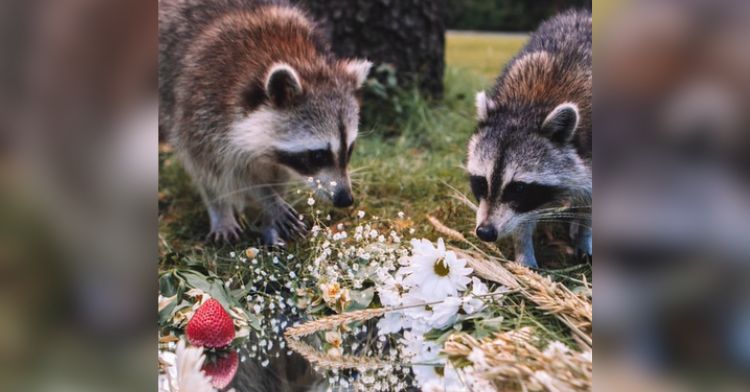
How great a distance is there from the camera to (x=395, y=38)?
3.01 m

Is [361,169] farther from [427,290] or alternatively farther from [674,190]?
[674,190]

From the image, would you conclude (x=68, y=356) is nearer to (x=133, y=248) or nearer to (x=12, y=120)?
(x=133, y=248)

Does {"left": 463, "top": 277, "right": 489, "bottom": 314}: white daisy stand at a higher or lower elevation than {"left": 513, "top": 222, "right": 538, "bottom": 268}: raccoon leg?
lower

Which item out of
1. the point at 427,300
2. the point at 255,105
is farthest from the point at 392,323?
the point at 255,105

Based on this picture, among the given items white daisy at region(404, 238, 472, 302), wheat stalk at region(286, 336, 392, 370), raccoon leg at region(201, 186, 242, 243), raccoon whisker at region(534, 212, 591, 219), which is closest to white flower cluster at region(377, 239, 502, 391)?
white daisy at region(404, 238, 472, 302)

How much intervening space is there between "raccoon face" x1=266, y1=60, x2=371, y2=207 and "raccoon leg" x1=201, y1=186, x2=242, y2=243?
374 millimetres

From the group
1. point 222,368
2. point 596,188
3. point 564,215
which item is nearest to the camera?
point 596,188

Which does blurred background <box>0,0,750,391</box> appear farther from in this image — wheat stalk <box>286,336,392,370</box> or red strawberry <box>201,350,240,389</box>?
wheat stalk <box>286,336,392,370</box>

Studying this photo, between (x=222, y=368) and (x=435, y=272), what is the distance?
88cm

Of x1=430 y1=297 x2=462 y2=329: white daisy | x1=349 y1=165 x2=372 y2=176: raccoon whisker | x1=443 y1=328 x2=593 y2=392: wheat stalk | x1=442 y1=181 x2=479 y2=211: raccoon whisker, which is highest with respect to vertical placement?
x1=349 y1=165 x2=372 y2=176: raccoon whisker

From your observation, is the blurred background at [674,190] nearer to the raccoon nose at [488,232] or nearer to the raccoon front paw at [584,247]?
the raccoon front paw at [584,247]

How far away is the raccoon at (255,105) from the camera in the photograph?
2838 millimetres

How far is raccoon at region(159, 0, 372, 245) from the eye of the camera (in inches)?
112

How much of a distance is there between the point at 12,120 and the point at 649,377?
88.4 inches
